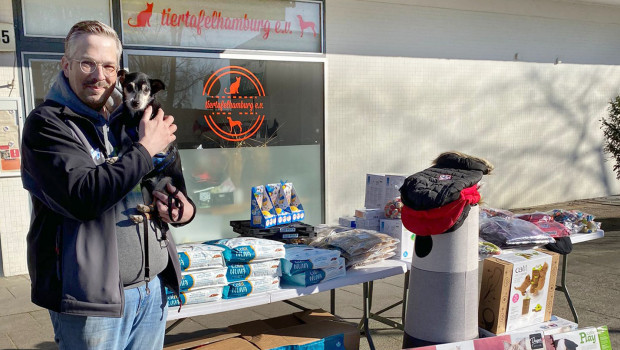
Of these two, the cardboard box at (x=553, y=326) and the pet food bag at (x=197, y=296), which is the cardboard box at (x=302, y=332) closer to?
the pet food bag at (x=197, y=296)

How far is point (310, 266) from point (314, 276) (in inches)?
2.7

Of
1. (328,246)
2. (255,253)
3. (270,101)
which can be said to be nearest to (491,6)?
(270,101)

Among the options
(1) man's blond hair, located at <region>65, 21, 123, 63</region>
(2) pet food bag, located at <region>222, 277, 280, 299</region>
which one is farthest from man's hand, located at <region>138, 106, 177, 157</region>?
(2) pet food bag, located at <region>222, 277, 280, 299</region>

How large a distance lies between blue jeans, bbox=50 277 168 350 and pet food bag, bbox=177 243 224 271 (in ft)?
2.69

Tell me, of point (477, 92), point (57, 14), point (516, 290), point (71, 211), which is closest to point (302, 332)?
point (516, 290)

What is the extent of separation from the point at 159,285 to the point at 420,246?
173 cm

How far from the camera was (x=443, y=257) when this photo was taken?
10.4 ft

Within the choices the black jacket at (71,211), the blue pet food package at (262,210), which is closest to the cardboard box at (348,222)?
the blue pet food package at (262,210)

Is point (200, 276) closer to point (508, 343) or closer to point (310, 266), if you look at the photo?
point (310, 266)

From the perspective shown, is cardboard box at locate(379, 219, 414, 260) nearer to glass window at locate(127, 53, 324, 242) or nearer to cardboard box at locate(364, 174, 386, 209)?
cardboard box at locate(364, 174, 386, 209)

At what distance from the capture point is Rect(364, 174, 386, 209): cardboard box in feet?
13.6

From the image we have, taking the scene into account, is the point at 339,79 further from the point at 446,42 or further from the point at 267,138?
the point at 446,42

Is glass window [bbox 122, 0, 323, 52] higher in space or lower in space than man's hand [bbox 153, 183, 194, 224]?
higher

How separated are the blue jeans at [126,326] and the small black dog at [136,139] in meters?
0.23
